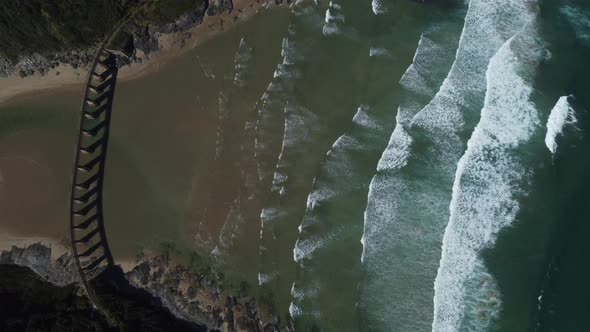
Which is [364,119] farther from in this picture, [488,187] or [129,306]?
[129,306]

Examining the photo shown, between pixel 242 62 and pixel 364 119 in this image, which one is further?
pixel 242 62

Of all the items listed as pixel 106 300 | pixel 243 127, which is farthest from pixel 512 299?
pixel 106 300

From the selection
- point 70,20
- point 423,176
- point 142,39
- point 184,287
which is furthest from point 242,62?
point 184,287

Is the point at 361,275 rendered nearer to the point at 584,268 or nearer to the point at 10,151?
the point at 584,268

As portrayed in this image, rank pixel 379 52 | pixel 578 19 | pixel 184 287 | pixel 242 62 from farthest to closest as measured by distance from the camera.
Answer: pixel 578 19 → pixel 242 62 → pixel 379 52 → pixel 184 287

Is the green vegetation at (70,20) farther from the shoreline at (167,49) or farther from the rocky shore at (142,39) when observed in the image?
the shoreline at (167,49)

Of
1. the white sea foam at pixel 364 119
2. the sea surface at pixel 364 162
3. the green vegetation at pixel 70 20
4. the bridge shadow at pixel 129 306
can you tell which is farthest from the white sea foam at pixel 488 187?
the green vegetation at pixel 70 20

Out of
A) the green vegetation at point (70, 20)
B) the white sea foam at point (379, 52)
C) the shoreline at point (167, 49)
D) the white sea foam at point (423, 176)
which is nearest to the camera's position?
the white sea foam at point (423, 176)

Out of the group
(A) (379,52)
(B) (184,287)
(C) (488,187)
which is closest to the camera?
(C) (488,187)

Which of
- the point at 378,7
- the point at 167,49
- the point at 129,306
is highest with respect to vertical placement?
the point at 378,7
